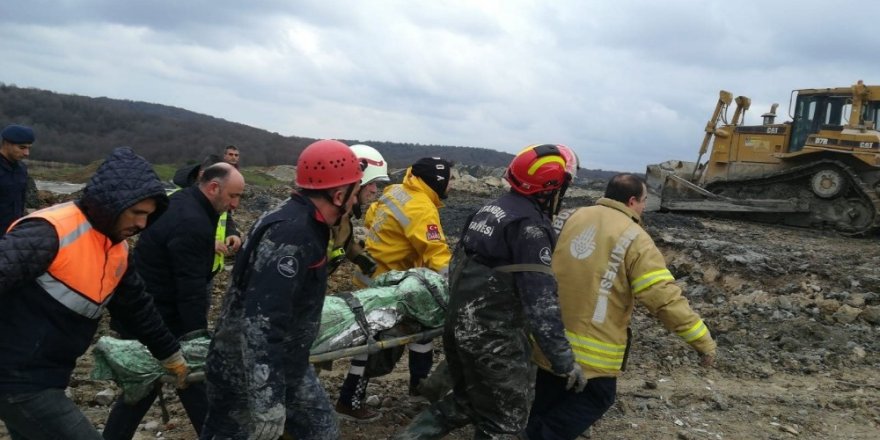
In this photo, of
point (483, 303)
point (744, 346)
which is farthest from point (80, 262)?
point (744, 346)

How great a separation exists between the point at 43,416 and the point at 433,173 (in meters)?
2.74

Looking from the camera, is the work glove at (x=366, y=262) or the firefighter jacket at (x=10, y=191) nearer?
the work glove at (x=366, y=262)

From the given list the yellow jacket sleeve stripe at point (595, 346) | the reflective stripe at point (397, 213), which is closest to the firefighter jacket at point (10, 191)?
the reflective stripe at point (397, 213)

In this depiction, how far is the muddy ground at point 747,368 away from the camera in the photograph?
15.4 feet

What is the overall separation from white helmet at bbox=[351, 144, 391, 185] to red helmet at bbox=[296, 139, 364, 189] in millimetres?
1380

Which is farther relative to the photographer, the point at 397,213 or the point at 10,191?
the point at 10,191

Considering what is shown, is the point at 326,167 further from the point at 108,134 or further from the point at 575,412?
the point at 108,134

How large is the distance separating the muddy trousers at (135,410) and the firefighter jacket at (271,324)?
54 cm

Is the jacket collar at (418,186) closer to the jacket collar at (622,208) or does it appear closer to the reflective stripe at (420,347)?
the reflective stripe at (420,347)

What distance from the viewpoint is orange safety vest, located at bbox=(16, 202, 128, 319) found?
2418 mm

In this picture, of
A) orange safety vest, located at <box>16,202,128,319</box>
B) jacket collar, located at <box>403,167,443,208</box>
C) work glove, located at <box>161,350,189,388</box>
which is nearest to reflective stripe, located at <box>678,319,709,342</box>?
jacket collar, located at <box>403,167,443,208</box>

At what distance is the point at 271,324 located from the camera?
8.67ft

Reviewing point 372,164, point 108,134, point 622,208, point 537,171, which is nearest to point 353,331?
point 372,164

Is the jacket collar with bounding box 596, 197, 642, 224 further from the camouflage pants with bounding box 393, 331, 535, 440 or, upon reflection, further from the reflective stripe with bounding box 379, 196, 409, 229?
the reflective stripe with bounding box 379, 196, 409, 229
